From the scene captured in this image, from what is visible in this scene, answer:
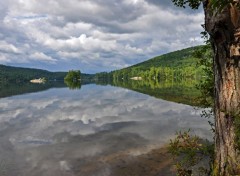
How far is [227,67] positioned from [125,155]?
685 inches

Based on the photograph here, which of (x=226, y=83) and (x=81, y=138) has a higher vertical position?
(x=226, y=83)

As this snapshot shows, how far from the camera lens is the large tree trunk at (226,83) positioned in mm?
7728

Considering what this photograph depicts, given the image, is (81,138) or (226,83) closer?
(226,83)

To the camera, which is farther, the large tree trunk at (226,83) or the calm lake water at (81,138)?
the calm lake water at (81,138)

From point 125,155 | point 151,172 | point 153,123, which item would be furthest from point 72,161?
point 153,123

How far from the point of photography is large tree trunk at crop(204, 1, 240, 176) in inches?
304

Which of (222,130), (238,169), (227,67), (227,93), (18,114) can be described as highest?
(227,67)

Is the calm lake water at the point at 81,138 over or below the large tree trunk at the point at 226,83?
below

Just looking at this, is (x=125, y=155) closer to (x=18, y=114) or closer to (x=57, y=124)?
(x=57, y=124)

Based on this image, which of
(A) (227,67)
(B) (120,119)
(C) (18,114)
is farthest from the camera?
(C) (18,114)

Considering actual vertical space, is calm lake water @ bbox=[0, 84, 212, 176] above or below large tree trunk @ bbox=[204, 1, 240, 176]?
below

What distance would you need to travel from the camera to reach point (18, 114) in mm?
52969

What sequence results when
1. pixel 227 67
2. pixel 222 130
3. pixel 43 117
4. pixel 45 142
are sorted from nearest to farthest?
pixel 227 67 < pixel 222 130 < pixel 45 142 < pixel 43 117

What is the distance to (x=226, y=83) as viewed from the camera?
851cm
